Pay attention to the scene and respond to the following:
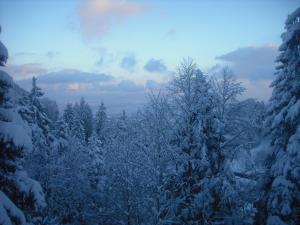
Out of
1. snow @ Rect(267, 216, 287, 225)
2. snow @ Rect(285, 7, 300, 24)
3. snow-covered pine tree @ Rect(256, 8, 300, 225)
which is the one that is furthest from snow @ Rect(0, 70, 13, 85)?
snow @ Rect(285, 7, 300, 24)

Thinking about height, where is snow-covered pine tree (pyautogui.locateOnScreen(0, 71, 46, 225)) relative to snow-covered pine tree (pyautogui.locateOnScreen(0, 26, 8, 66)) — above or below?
below

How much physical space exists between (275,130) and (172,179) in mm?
5673

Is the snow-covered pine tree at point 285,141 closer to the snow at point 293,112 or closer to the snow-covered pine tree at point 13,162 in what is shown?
the snow at point 293,112

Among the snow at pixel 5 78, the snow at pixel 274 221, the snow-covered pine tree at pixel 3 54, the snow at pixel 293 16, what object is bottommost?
the snow at pixel 274 221

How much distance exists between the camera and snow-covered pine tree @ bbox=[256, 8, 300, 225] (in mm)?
12695

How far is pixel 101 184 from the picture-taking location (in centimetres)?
3203

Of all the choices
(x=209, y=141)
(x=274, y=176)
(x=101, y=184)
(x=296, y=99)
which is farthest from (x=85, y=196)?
(x=296, y=99)

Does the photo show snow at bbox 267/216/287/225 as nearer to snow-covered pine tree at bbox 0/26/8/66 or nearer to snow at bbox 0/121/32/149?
snow at bbox 0/121/32/149

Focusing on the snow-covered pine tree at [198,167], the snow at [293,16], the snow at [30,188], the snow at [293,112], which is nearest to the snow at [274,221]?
the snow-covered pine tree at [198,167]

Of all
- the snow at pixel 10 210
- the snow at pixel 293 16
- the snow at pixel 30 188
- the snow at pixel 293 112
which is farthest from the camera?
the snow at pixel 293 16

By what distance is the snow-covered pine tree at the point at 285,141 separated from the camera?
12.7 m

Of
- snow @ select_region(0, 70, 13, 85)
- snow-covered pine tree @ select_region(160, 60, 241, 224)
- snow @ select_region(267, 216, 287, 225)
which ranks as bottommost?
snow @ select_region(267, 216, 287, 225)

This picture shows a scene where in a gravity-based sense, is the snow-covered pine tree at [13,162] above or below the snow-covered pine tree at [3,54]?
below

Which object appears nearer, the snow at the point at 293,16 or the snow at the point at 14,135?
the snow at the point at 14,135
